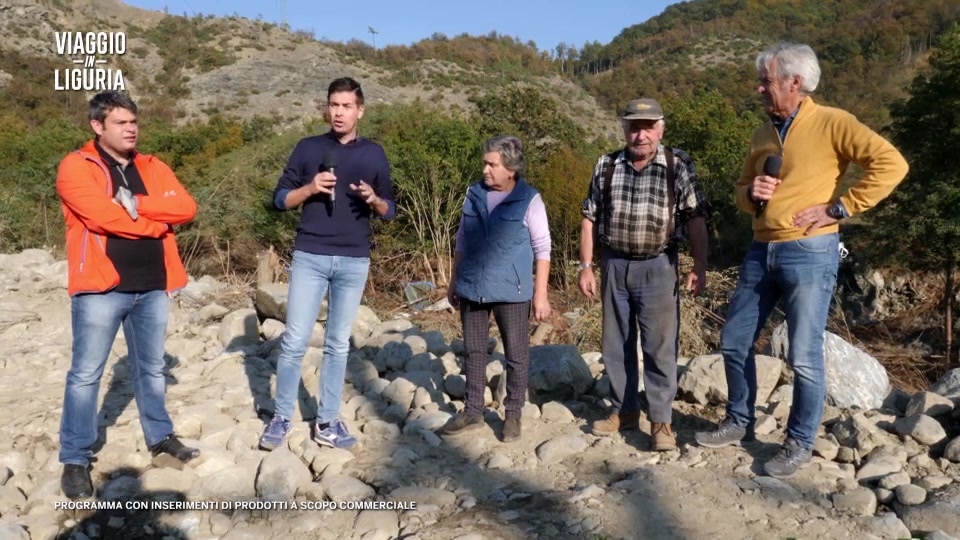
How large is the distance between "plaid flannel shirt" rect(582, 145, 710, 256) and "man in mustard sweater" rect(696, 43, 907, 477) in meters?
0.27

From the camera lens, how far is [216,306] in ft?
24.0

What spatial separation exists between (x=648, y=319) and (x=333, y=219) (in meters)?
1.68

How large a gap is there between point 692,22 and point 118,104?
310 ft

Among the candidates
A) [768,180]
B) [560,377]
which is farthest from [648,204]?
[560,377]

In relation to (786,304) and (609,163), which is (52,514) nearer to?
(609,163)

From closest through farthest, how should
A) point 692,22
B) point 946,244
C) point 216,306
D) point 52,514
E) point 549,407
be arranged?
point 52,514 → point 549,407 → point 216,306 → point 946,244 → point 692,22

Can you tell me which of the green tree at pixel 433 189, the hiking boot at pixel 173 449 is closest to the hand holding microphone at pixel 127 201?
the hiking boot at pixel 173 449

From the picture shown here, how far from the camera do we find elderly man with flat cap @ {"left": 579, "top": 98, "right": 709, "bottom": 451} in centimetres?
361

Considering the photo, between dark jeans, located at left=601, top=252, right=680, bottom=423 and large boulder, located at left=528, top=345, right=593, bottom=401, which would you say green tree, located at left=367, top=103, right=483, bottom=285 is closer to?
large boulder, located at left=528, top=345, right=593, bottom=401

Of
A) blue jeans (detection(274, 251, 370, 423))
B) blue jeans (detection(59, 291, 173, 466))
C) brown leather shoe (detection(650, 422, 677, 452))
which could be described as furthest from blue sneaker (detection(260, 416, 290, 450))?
brown leather shoe (detection(650, 422, 677, 452))

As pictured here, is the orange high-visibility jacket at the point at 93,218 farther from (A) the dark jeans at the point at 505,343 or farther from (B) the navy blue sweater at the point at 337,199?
(A) the dark jeans at the point at 505,343

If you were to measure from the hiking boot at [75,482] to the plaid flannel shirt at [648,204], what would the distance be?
277cm

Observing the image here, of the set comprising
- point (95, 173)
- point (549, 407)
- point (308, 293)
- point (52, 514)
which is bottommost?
point (52, 514)

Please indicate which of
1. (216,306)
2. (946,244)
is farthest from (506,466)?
(946,244)
